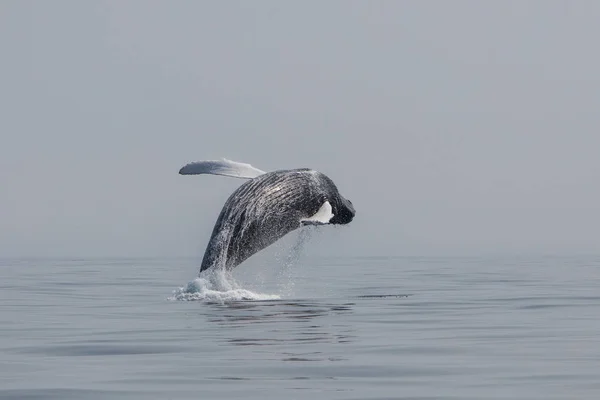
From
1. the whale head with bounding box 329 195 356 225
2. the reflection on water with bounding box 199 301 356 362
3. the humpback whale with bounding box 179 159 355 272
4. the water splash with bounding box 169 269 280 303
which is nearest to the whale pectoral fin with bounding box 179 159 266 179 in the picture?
the humpback whale with bounding box 179 159 355 272

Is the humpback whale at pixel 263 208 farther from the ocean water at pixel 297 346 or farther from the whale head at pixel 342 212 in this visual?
the ocean water at pixel 297 346

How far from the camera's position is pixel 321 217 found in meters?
26.6

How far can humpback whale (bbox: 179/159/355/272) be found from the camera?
993 inches

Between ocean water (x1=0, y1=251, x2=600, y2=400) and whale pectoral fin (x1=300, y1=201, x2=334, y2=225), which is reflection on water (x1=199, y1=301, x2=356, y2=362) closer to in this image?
ocean water (x1=0, y1=251, x2=600, y2=400)

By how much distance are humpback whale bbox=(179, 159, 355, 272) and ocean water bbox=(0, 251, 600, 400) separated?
0.83 metres

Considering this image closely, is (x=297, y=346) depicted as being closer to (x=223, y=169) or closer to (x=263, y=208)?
(x=263, y=208)

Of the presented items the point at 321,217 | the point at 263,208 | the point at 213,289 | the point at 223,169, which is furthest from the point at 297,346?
the point at 223,169

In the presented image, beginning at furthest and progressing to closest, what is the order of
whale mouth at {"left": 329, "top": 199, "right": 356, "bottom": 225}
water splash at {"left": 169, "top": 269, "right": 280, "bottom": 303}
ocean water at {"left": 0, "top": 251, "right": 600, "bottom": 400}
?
1. whale mouth at {"left": 329, "top": 199, "right": 356, "bottom": 225}
2. water splash at {"left": 169, "top": 269, "right": 280, "bottom": 303}
3. ocean water at {"left": 0, "top": 251, "right": 600, "bottom": 400}

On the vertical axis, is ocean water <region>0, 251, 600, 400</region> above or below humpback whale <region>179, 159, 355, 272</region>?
below

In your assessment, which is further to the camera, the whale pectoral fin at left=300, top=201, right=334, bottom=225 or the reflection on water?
the whale pectoral fin at left=300, top=201, right=334, bottom=225

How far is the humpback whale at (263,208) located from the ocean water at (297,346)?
829 millimetres

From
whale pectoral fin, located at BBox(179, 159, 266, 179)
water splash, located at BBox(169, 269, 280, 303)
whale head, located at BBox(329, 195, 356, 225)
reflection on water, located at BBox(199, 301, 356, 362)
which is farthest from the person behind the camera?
whale head, located at BBox(329, 195, 356, 225)

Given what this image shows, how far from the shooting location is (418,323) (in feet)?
68.8

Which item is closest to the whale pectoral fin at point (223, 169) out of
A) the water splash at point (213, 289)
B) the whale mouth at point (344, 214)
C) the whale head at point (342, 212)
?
the whale head at point (342, 212)
